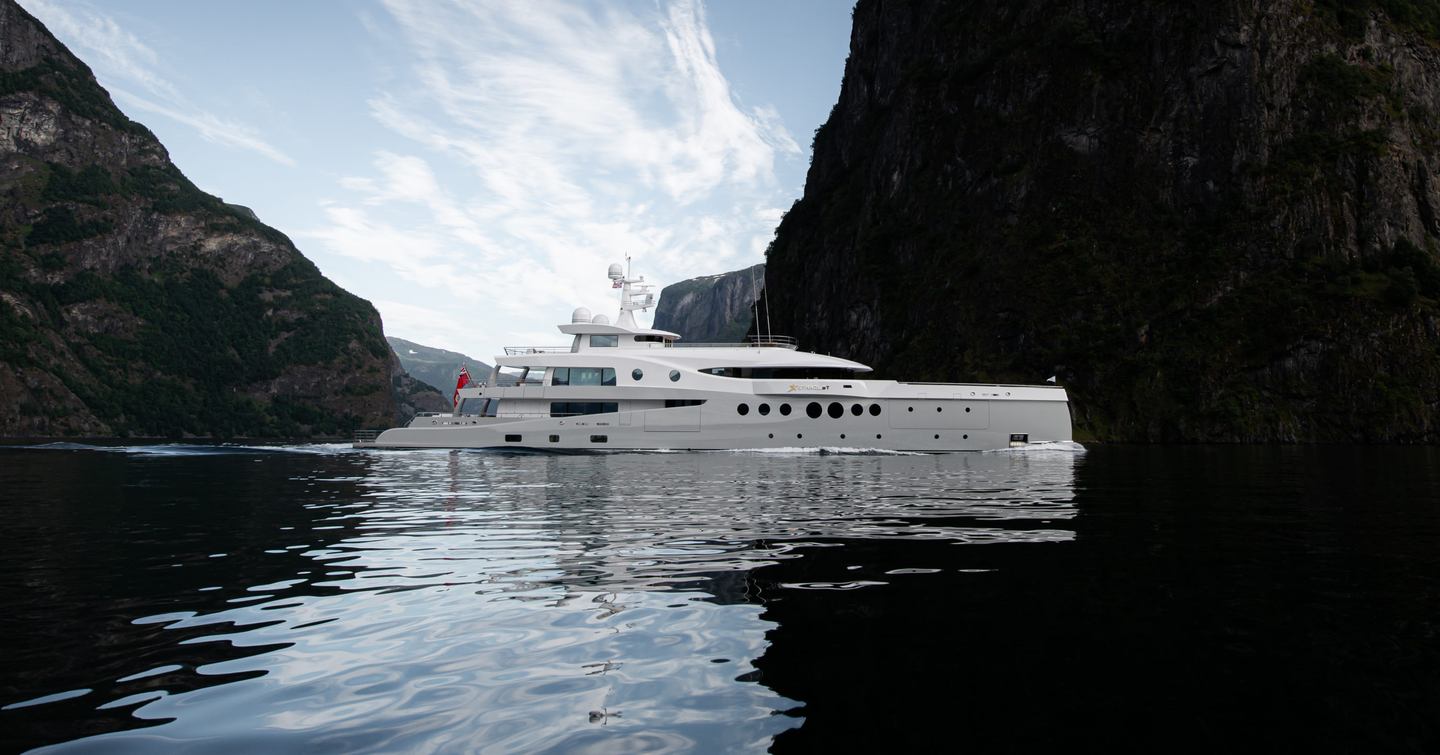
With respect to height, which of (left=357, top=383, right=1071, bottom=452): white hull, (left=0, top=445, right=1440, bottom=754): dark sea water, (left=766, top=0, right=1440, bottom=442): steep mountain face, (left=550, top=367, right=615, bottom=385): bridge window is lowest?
(left=0, top=445, right=1440, bottom=754): dark sea water

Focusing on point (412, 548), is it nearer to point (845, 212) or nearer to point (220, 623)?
point (220, 623)

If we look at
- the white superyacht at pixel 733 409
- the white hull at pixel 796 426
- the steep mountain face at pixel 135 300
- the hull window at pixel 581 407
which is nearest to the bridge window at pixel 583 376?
the white superyacht at pixel 733 409

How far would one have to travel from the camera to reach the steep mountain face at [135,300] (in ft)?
424

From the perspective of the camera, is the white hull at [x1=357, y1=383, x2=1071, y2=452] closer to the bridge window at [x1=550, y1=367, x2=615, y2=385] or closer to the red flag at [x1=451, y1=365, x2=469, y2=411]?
the bridge window at [x1=550, y1=367, x2=615, y2=385]

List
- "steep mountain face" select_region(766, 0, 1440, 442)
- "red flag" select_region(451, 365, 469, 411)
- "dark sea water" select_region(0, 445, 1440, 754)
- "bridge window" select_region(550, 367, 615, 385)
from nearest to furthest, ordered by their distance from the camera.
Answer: "dark sea water" select_region(0, 445, 1440, 754) < "bridge window" select_region(550, 367, 615, 385) < "red flag" select_region(451, 365, 469, 411) < "steep mountain face" select_region(766, 0, 1440, 442)

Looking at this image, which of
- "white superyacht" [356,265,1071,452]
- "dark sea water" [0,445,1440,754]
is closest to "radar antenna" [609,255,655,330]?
"white superyacht" [356,265,1071,452]

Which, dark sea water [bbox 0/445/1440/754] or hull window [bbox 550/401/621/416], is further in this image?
hull window [bbox 550/401/621/416]

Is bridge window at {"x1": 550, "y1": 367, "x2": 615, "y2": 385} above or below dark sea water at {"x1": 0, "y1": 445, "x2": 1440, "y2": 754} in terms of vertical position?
above

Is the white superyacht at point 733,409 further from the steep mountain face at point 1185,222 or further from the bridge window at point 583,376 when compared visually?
the steep mountain face at point 1185,222

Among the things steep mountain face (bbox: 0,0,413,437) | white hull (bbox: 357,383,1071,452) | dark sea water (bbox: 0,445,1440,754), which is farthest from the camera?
steep mountain face (bbox: 0,0,413,437)

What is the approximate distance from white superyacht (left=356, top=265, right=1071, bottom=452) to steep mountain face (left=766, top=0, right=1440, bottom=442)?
35235 millimetres

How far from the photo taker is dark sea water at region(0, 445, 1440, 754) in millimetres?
3924

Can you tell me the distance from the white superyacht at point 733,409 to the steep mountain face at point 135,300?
11779 centimetres

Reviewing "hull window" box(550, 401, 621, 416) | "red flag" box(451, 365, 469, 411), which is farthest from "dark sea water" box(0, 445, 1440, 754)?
"red flag" box(451, 365, 469, 411)
